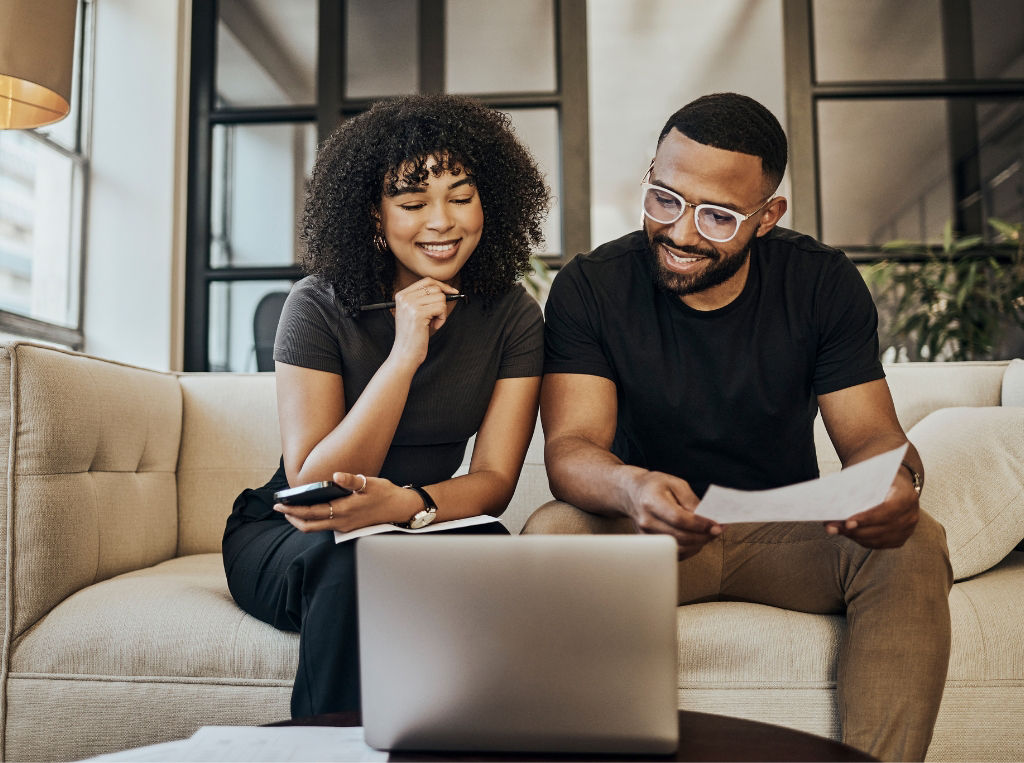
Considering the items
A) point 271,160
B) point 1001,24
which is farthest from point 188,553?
point 1001,24

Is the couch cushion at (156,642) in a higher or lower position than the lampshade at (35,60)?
lower

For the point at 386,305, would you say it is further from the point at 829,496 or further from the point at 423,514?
the point at 829,496

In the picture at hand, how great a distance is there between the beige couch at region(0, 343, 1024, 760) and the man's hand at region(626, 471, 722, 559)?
0.88ft

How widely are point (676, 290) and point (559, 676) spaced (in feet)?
2.99

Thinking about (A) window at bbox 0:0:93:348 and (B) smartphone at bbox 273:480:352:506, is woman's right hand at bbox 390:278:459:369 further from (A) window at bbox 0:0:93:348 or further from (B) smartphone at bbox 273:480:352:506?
(A) window at bbox 0:0:93:348

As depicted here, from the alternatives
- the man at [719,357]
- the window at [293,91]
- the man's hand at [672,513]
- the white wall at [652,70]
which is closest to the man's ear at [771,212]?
the man at [719,357]

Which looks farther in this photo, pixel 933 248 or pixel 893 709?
pixel 933 248

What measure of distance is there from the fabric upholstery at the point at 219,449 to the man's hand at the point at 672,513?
1.09 m

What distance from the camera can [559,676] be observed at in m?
0.77

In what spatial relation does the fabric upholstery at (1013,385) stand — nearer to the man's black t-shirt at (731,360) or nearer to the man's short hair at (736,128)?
the man's black t-shirt at (731,360)

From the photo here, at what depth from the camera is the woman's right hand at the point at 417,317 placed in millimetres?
1479

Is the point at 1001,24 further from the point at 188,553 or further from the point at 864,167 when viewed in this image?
the point at 188,553

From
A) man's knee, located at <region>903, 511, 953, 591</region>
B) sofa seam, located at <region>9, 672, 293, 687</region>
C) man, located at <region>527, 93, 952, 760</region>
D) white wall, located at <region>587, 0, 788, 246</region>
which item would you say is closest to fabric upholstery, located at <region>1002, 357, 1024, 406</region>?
man, located at <region>527, 93, 952, 760</region>

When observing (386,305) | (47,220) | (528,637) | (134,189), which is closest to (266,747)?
(528,637)
